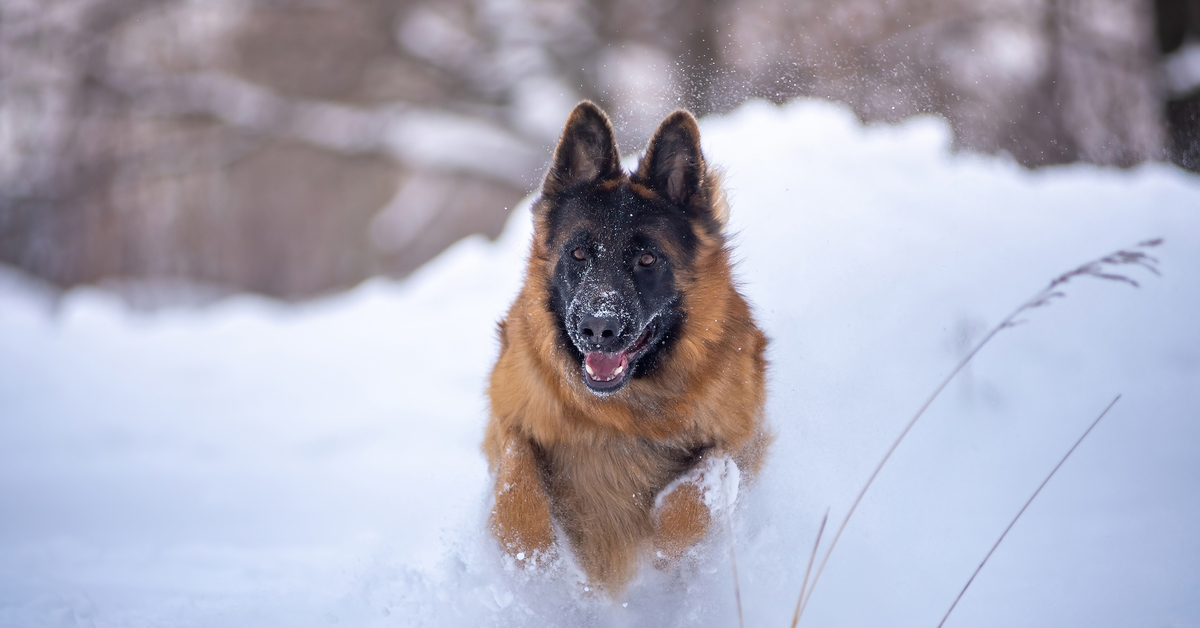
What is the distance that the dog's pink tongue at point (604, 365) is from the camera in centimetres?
269

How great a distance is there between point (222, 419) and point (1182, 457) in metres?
6.59

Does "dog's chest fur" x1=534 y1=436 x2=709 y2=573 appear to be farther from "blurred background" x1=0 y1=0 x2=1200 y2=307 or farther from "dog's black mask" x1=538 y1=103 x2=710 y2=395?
"blurred background" x1=0 y1=0 x2=1200 y2=307

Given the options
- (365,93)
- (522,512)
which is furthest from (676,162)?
(365,93)

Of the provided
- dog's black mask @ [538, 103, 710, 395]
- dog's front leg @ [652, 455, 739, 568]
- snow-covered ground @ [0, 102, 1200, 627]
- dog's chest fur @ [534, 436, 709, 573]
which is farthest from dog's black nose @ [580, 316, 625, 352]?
snow-covered ground @ [0, 102, 1200, 627]

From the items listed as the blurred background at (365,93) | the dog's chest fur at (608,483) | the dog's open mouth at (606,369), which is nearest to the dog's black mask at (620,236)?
the dog's open mouth at (606,369)

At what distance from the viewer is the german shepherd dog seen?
2.78 meters

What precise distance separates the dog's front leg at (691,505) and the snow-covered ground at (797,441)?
0.36ft

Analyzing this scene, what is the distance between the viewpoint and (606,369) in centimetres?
271

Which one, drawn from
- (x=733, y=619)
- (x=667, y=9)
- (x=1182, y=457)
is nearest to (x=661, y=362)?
(x=733, y=619)

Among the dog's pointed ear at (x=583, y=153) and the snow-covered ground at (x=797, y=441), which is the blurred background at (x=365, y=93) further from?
the dog's pointed ear at (x=583, y=153)

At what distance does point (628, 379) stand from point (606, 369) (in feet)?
0.47

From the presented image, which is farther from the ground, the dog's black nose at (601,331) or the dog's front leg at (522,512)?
the dog's black nose at (601,331)

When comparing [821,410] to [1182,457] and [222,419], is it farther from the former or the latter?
[222,419]

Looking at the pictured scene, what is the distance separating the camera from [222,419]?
5.97 meters
